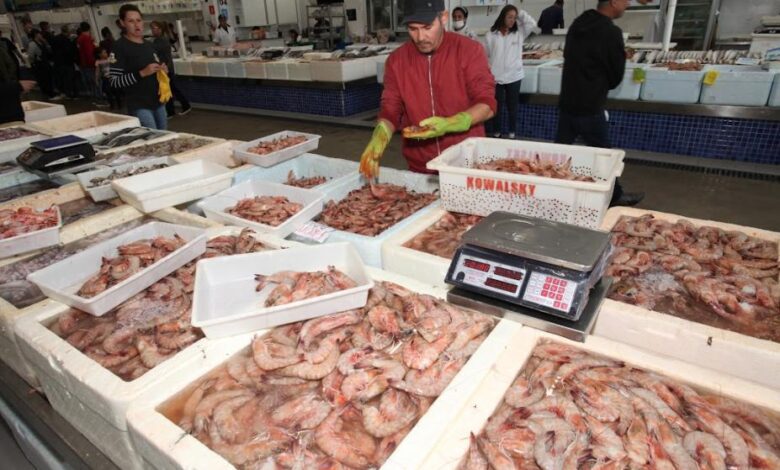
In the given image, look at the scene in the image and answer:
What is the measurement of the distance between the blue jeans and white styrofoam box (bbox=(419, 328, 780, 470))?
5.52 metres

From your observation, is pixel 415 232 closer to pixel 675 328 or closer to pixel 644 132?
pixel 675 328

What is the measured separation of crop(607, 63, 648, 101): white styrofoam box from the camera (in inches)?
245

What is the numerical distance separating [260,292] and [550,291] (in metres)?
1.09

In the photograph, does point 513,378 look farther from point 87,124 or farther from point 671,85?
point 671,85

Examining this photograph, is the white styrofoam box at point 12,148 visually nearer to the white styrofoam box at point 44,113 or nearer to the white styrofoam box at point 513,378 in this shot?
the white styrofoam box at point 44,113

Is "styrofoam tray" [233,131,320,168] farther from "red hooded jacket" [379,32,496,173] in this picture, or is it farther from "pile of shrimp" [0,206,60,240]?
"pile of shrimp" [0,206,60,240]

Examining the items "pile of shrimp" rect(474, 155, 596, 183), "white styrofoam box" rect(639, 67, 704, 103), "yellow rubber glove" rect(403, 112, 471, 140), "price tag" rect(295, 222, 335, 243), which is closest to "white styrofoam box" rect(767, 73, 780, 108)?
"white styrofoam box" rect(639, 67, 704, 103)

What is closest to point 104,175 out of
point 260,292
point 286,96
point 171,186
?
point 171,186

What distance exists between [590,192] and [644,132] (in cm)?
529

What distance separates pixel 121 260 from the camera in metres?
2.13

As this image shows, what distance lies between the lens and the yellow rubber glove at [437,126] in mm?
2766

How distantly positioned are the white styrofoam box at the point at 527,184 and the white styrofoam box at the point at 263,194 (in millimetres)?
727

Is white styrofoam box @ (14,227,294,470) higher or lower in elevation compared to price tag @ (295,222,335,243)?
lower

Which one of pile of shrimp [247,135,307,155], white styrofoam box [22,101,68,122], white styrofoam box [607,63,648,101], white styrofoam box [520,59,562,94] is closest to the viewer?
pile of shrimp [247,135,307,155]
